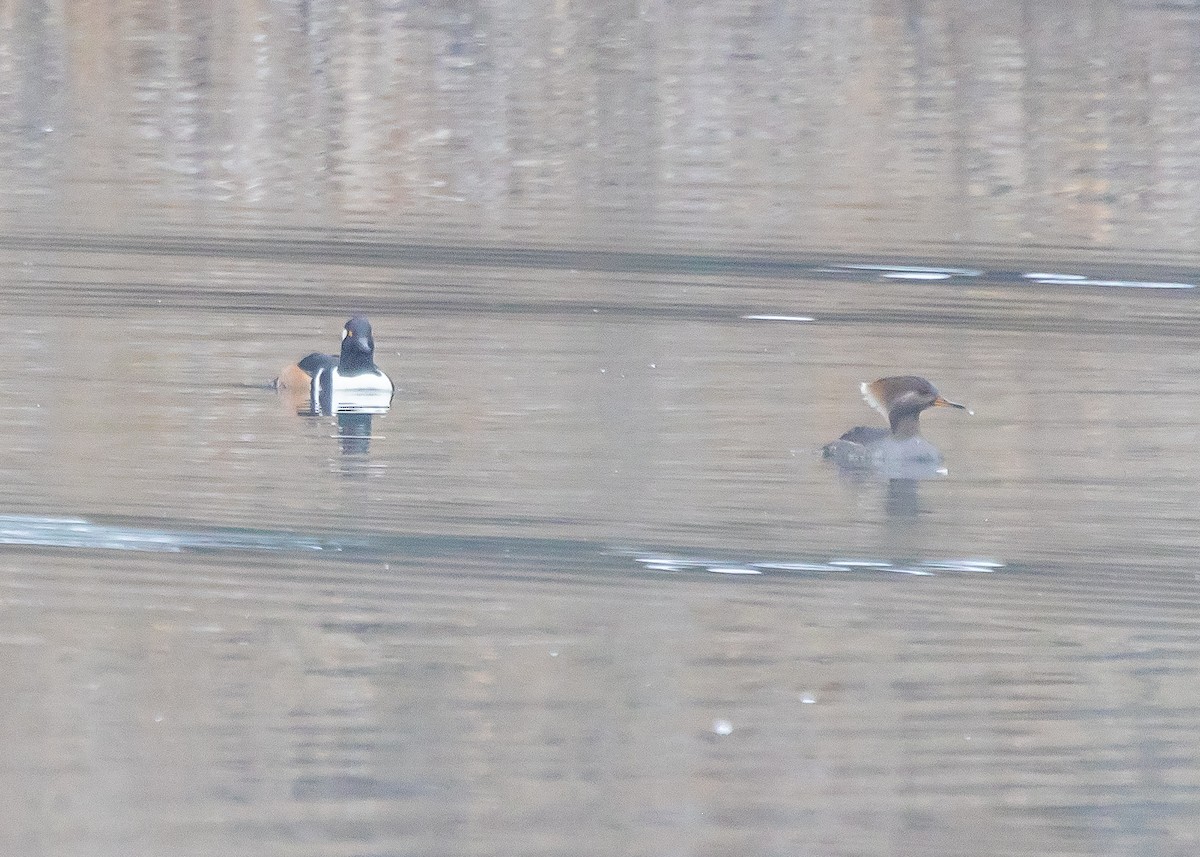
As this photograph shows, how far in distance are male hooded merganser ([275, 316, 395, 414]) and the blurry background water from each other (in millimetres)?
246

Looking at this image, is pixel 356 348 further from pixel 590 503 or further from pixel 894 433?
pixel 894 433

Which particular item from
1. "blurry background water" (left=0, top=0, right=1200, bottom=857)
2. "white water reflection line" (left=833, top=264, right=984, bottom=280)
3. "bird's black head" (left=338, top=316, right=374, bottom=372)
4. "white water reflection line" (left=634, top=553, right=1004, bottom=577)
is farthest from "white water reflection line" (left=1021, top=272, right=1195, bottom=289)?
"white water reflection line" (left=634, top=553, right=1004, bottom=577)

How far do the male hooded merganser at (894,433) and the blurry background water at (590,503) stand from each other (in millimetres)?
212

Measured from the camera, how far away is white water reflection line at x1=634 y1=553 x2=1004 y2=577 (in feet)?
25.6

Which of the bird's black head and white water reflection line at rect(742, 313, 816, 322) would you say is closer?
the bird's black head

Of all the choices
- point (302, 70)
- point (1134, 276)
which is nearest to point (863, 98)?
point (302, 70)

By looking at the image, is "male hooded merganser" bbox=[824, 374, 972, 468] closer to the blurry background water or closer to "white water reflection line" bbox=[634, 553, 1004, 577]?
the blurry background water

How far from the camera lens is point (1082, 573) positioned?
7852mm

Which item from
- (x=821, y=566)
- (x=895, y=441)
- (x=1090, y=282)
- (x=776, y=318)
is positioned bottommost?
(x=1090, y=282)

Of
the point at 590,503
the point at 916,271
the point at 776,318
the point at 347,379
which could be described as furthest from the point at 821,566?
the point at 916,271

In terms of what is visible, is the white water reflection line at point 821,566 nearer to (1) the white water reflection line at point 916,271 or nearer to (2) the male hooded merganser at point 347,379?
(2) the male hooded merganser at point 347,379

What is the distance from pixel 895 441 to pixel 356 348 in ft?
7.72

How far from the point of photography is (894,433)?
31.2ft

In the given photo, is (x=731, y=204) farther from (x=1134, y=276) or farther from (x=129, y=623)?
(x=129, y=623)
